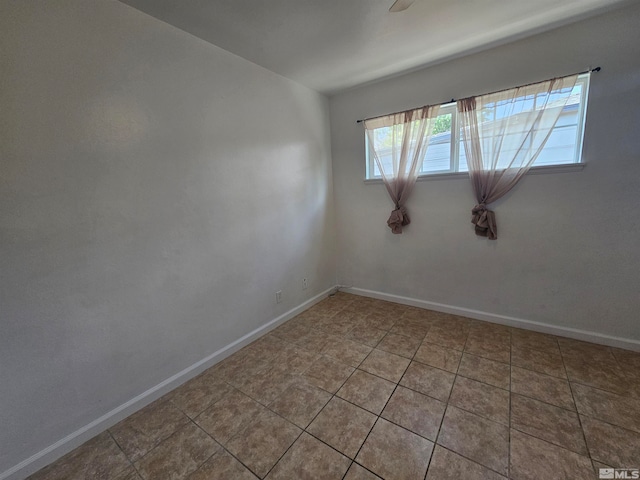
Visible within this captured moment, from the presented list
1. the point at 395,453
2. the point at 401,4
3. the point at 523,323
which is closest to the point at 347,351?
the point at 395,453

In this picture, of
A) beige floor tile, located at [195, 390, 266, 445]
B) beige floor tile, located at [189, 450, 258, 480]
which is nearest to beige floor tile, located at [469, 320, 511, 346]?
beige floor tile, located at [195, 390, 266, 445]

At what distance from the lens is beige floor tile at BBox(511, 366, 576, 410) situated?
1663mm

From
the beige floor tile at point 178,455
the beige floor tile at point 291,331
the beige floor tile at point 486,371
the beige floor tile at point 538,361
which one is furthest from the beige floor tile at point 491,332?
the beige floor tile at point 178,455

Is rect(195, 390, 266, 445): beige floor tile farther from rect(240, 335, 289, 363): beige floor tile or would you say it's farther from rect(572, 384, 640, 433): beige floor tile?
rect(572, 384, 640, 433): beige floor tile

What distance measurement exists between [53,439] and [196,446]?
79cm

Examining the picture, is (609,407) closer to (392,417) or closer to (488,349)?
(488,349)

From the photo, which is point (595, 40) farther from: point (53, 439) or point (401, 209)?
point (53, 439)

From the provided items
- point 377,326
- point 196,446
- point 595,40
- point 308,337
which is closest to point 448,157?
point 595,40

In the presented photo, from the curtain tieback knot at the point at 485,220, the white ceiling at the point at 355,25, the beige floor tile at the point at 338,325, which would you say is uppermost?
the white ceiling at the point at 355,25

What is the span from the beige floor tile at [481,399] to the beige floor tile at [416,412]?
141 millimetres

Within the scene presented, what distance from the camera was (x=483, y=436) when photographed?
1.45m

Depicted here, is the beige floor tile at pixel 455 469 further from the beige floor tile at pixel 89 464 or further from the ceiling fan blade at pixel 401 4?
the ceiling fan blade at pixel 401 4

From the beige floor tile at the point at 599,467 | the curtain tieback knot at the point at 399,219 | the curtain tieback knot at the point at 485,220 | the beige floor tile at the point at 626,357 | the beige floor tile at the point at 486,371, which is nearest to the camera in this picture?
the beige floor tile at the point at 599,467

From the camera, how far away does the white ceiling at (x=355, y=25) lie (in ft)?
5.54
